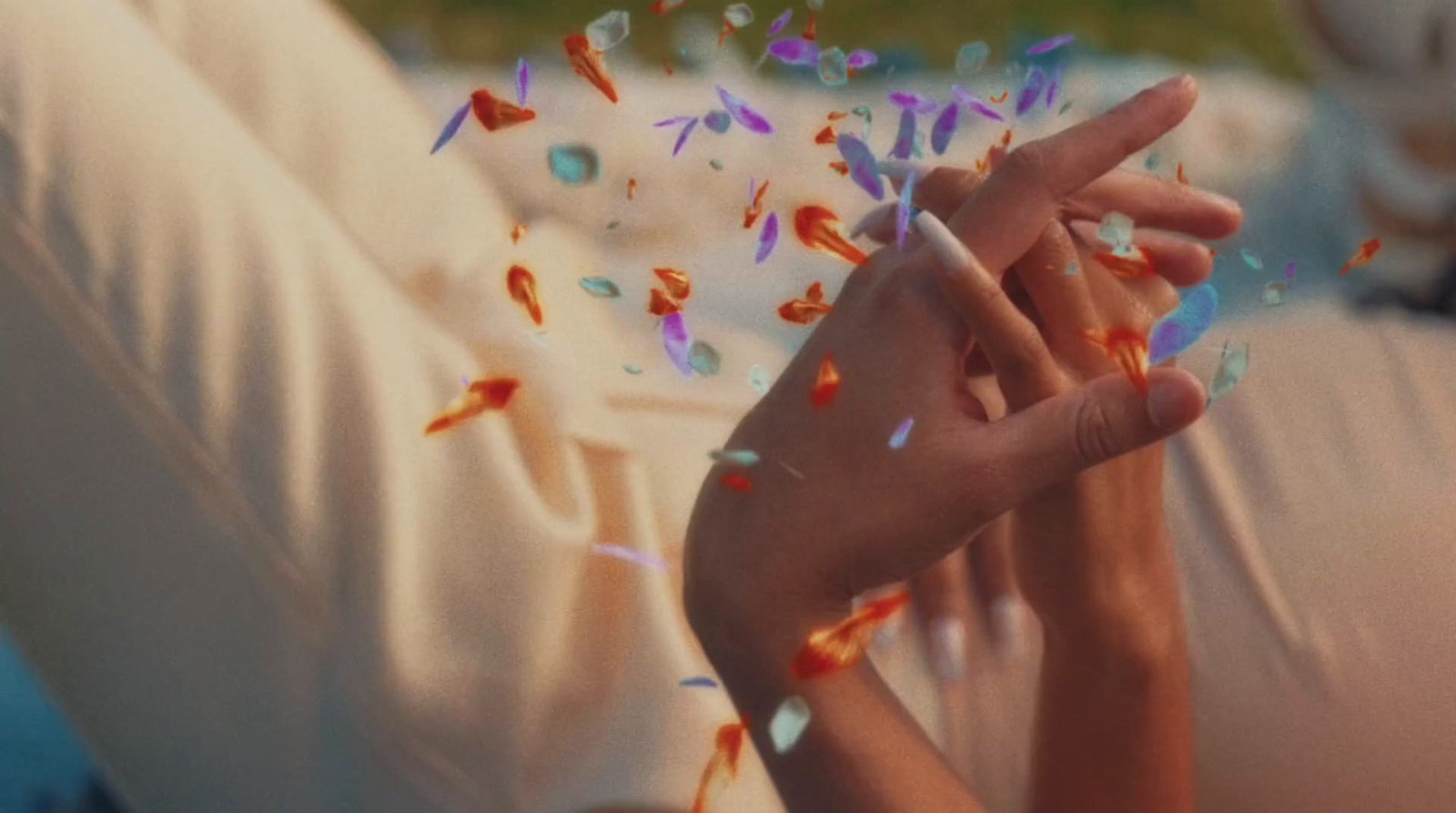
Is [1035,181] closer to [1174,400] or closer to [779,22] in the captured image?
[1174,400]

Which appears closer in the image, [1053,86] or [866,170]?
[866,170]

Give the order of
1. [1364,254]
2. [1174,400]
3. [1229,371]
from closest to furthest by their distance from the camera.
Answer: [1174,400] → [1229,371] → [1364,254]

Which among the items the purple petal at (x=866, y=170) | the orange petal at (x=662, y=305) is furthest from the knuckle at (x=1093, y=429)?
Result: the orange petal at (x=662, y=305)

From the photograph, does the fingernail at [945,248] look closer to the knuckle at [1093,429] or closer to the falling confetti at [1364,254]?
the knuckle at [1093,429]

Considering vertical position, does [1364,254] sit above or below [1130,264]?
below

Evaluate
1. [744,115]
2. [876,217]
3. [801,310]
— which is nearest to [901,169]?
[876,217]
